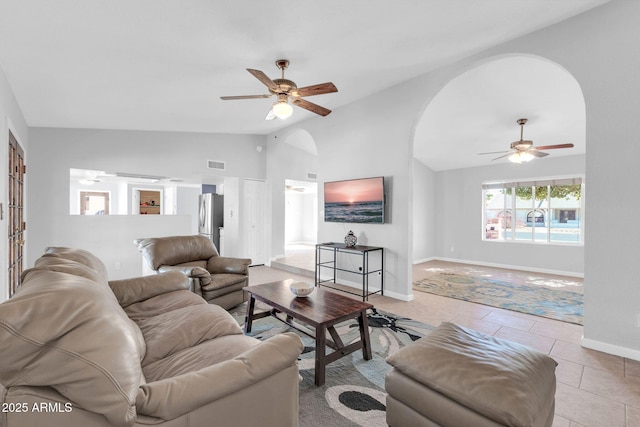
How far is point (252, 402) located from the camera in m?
1.21

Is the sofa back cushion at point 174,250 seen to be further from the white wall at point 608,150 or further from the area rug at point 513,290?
the white wall at point 608,150

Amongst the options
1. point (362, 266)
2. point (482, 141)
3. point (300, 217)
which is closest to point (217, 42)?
point (362, 266)

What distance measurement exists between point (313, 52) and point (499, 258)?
618cm

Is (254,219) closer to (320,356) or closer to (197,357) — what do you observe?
(320,356)

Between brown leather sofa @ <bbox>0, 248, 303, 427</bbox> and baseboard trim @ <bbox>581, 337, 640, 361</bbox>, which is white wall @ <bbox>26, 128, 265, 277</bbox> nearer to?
brown leather sofa @ <bbox>0, 248, 303, 427</bbox>

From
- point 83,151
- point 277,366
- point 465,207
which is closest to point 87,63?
point 83,151

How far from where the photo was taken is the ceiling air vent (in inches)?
241

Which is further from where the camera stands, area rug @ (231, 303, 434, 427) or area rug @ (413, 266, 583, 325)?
area rug @ (413, 266, 583, 325)

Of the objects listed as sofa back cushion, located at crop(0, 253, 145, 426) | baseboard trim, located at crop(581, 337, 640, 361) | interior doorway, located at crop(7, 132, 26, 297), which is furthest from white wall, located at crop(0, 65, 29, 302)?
baseboard trim, located at crop(581, 337, 640, 361)

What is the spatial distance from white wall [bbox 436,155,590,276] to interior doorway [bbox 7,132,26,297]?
7997 millimetres

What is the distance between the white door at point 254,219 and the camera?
6.61 m

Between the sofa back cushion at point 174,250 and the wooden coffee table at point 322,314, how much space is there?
151 centimetres

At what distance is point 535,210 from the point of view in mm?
6469

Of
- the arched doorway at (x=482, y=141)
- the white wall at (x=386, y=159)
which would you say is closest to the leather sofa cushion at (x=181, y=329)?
the white wall at (x=386, y=159)
